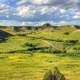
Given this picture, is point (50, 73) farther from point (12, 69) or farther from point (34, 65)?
point (34, 65)

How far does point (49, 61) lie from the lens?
154 metres

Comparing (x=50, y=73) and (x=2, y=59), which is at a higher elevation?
(x=50, y=73)

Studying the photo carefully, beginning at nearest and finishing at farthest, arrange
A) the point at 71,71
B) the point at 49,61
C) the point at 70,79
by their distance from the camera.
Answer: the point at 70,79 < the point at 71,71 < the point at 49,61

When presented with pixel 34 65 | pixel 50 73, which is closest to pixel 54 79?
pixel 50 73

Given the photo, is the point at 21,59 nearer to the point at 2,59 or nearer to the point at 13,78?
the point at 2,59

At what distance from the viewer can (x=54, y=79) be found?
110 ft

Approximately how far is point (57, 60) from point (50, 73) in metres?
123

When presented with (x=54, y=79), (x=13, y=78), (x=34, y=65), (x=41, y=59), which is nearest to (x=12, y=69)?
(x=34, y=65)

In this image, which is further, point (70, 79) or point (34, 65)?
point (34, 65)

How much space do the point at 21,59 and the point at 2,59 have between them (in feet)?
30.1

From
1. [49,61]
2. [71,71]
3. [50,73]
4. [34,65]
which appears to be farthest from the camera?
[49,61]

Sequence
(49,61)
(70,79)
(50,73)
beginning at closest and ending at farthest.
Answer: (50,73) → (70,79) → (49,61)

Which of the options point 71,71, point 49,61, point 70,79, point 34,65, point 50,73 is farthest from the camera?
point 49,61

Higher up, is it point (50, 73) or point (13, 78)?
point (50, 73)
